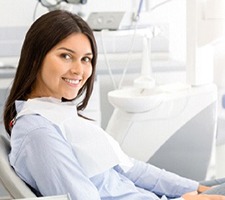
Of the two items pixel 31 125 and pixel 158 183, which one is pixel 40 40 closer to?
pixel 31 125

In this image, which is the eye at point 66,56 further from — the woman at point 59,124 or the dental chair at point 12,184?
the dental chair at point 12,184

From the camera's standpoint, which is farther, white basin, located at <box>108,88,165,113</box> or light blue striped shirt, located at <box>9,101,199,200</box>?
white basin, located at <box>108,88,165,113</box>

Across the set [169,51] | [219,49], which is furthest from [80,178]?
[169,51]

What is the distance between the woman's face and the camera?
1.26m

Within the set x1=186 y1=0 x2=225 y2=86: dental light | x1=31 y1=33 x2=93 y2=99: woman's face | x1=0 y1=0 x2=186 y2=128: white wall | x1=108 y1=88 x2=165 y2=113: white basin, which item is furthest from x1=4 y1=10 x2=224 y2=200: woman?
x1=0 y1=0 x2=186 y2=128: white wall

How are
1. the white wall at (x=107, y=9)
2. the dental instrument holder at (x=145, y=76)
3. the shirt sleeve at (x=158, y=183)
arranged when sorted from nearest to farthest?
the shirt sleeve at (x=158, y=183) → the dental instrument holder at (x=145, y=76) → the white wall at (x=107, y=9)

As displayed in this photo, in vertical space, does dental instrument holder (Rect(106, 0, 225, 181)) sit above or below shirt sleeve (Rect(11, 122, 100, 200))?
below

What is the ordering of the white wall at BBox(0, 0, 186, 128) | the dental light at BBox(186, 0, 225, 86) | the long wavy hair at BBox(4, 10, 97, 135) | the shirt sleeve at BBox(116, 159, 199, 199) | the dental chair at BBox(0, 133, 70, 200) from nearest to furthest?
the dental chair at BBox(0, 133, 70, 200) < the long wavy hair at BBox(4, 10, 97, 135) < the shirt sleeve at BBox(116, 159, 199, 199) < the dental light at BBox(186, 0, 225, 86) < the white wall at BBox(0, 0, 186, 128)

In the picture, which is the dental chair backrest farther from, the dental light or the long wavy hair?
the dental light

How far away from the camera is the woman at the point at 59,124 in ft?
3.69

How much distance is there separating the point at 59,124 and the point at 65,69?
0.15 meters

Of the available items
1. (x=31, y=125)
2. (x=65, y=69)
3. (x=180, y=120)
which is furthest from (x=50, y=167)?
(x=180, y=120)

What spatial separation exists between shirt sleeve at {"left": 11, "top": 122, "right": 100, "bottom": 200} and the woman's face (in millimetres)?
171

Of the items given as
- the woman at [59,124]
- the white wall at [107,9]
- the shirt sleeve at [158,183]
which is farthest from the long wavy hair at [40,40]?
the white wall at [107,9]
